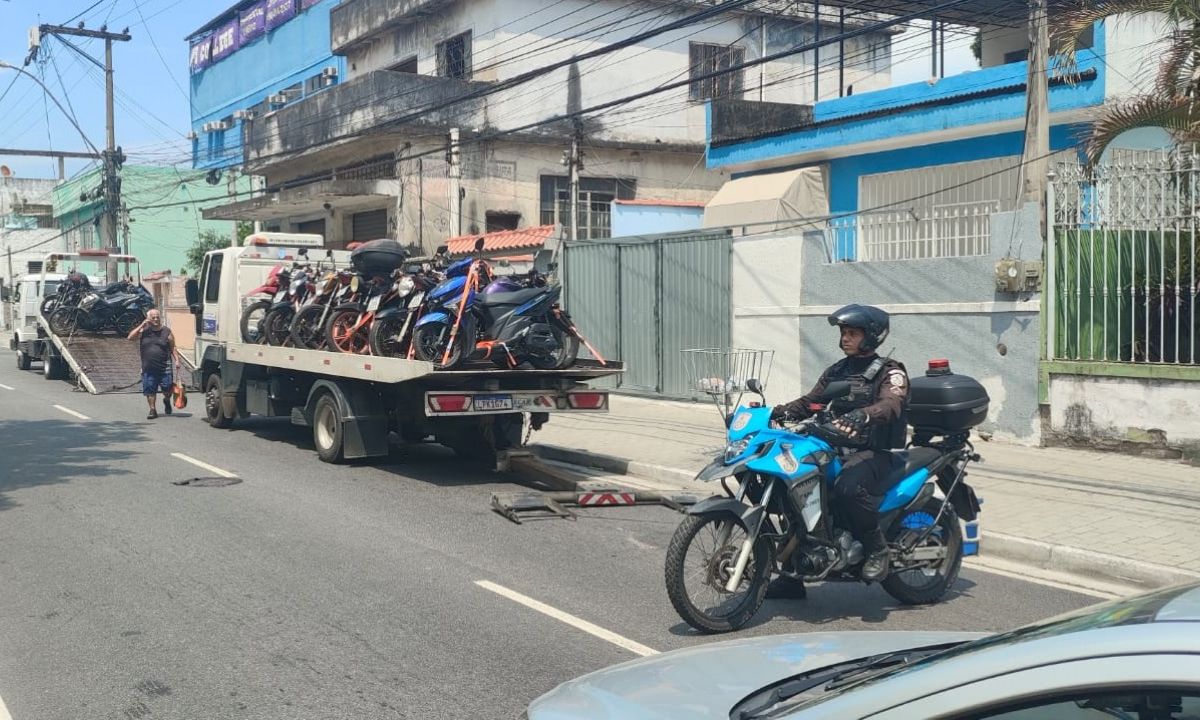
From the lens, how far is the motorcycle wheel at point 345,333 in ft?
42.5

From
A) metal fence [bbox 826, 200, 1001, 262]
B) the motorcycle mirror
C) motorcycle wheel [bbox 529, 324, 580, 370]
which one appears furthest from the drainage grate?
metal fence [bbox 826, 200, 1001, 262]

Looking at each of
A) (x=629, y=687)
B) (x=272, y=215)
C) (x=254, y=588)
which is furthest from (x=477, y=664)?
(x=272, y=215)

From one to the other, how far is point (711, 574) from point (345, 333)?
7902 mm

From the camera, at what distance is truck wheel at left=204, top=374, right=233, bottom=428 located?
16.2 meters

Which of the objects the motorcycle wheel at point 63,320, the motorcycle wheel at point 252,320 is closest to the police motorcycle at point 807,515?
the motorcycle wheel at point 252,320

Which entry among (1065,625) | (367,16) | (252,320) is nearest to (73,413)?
(252,320)

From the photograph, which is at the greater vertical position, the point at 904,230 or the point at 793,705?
the point at 904,230

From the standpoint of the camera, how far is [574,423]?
16.3 m

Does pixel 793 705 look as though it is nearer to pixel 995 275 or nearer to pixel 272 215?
pixel 995 275

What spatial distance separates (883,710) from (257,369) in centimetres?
1386

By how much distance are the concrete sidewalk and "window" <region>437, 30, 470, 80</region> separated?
1736 cm

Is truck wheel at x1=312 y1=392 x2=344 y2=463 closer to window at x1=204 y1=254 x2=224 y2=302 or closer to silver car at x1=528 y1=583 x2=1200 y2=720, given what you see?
window at x1=204 y1=254 x2=224 y2=302

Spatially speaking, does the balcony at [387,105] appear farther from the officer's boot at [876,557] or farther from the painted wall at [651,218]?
the officer's boot at [876,557]

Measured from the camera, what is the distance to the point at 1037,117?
12.7 meters
